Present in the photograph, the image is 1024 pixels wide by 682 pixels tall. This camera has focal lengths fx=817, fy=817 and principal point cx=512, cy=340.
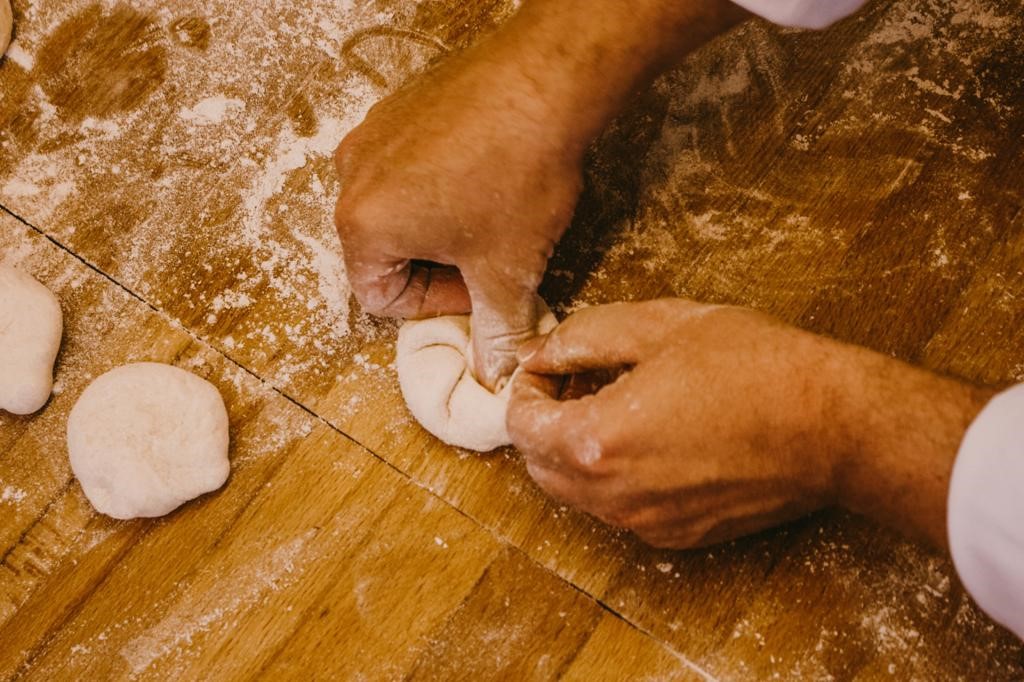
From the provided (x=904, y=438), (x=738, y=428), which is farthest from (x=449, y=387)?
(x=904, y=438)

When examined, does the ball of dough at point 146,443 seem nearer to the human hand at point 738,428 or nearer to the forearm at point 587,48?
the human hand at point 738,428

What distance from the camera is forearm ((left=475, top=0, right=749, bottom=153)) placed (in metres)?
0.92

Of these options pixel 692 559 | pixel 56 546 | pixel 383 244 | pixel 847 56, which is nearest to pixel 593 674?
pixel 692 559

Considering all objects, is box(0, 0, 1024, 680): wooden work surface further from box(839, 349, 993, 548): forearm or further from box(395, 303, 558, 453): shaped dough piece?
box(839, 349, 993, 548): forearm

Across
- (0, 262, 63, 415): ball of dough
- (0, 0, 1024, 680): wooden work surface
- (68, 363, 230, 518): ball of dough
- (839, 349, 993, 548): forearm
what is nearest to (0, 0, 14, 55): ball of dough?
(0, 0, 1024, 680): wooden work surface

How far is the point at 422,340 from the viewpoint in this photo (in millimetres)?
1013

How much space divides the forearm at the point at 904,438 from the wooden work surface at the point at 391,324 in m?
0.21

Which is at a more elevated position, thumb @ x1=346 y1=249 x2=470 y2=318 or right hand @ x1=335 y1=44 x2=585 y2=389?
right hand @ x1=335 y1=44 x2=585 y2=389

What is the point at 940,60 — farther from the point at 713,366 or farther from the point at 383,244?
the point at 383,244

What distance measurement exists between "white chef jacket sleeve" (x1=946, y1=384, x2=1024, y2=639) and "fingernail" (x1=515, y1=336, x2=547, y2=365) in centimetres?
43

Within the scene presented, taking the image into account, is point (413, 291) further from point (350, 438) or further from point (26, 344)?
point (26, 344)

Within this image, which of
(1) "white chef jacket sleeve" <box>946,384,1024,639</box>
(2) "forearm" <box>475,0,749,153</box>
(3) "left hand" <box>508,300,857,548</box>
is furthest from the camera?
(2) "forearm" <box>475,0,749,153</box>

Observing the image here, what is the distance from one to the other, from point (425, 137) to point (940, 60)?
77cm

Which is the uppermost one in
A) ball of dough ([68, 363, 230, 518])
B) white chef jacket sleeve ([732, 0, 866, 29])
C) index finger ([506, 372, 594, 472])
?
white chef jacket sleeve ([732, 0, 866, 29])
